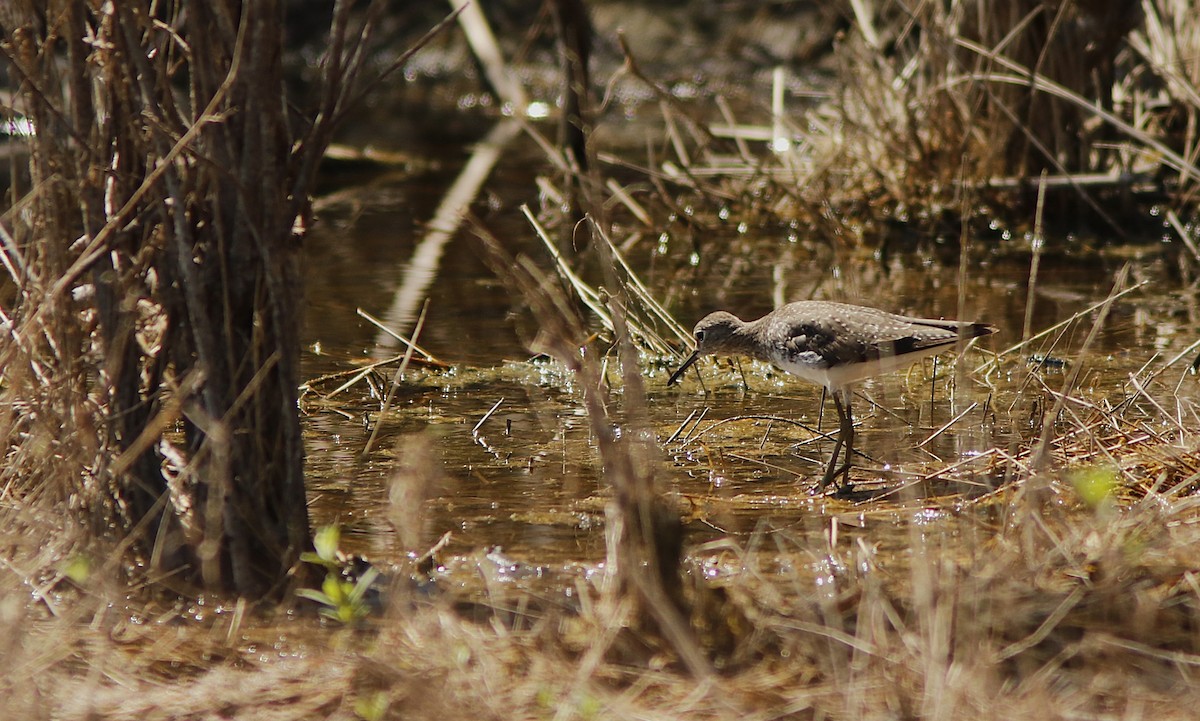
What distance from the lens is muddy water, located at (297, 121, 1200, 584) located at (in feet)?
16.6

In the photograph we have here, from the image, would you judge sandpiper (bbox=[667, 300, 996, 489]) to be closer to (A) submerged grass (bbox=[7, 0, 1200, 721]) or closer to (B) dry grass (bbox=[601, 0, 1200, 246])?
(A) submerged grass (bbox=[7, 0, 1200, 721])

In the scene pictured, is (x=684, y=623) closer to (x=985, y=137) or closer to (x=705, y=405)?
(x=705, y=405)

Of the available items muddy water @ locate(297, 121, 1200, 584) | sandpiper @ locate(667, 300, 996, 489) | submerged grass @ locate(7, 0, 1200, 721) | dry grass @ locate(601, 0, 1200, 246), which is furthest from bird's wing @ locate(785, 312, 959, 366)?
dry grass @ locate(601, 0, 1200, 246)

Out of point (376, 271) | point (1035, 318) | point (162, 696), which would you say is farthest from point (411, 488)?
point (376, 271)

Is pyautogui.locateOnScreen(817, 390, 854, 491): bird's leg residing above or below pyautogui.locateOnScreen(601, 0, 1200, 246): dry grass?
below

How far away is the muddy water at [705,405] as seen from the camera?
16.6 feet

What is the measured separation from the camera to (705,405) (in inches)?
264

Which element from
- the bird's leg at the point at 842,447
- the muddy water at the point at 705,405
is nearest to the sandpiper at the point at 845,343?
the bird's leg at the point at 842,447

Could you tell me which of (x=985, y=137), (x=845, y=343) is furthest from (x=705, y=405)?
(x=985, y=137)

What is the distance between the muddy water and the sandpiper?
0.20 metres

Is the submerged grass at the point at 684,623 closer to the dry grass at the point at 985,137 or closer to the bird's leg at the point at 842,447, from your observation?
the bird's leg at the point at 842,447

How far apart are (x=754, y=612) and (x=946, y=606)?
21.9 inches

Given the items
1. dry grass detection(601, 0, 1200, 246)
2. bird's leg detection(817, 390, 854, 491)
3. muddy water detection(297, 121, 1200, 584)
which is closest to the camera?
muddy water detection(297, 121, 1200, 584)

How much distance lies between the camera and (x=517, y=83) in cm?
1736
